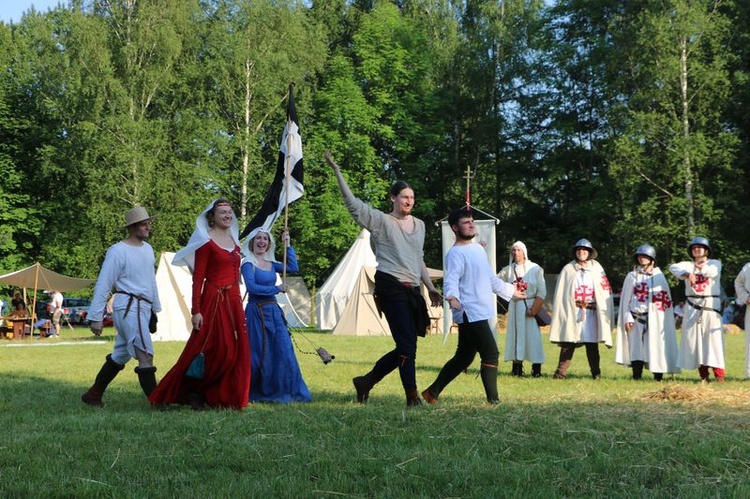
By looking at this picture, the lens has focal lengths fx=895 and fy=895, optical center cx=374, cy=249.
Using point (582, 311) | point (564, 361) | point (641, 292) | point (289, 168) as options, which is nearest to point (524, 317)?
point (582, 311)

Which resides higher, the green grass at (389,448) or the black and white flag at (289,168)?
the black and white flag at (289,168)

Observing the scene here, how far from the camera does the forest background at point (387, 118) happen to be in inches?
1171

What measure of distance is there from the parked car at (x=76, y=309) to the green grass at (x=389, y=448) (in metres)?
28.8

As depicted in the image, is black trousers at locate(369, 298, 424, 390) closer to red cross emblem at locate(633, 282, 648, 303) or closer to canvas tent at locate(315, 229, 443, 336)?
red cross emblem at locate(633, 282, 648, 303)

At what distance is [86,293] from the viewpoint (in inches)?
1492

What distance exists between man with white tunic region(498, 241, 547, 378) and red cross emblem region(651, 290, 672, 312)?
1427 millimetres

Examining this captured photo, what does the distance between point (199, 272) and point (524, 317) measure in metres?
5.75

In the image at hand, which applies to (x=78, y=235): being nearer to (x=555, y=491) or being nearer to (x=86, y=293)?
(x=86, y=293)

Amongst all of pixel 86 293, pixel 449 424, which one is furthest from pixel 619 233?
pixel 449 424

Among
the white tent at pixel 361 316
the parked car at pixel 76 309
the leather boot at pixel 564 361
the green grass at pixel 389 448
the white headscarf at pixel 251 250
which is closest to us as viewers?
the green grass at pixel 389 448

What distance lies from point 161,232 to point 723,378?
24.6 m

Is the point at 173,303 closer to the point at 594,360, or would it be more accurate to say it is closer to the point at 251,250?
the point at 594,360

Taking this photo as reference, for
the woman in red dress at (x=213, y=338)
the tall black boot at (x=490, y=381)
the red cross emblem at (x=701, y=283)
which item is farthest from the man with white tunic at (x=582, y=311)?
the woman in red dress at (x=213, y=338)

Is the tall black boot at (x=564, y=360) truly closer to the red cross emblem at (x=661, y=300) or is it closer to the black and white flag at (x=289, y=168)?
the red cross emblem at (x=661, y=300)
